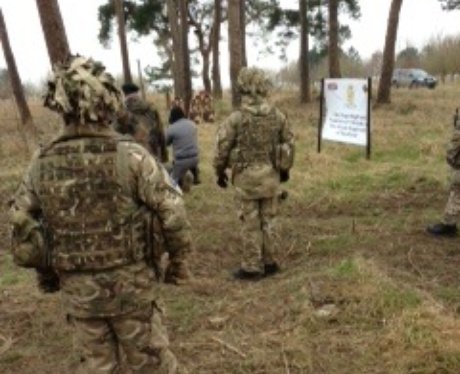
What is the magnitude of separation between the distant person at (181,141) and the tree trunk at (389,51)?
35.1 ft

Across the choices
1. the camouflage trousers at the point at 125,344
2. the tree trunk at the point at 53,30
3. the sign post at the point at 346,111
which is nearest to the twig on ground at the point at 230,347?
the camouflage trousers at the point at 125,344

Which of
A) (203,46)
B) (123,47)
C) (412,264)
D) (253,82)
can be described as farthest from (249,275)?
(203,46)

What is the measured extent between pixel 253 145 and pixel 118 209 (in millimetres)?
2904

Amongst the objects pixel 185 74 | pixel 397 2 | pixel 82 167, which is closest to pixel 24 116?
pixel 185 74

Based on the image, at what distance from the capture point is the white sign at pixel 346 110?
1145cm

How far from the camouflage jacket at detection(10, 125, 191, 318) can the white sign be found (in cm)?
874

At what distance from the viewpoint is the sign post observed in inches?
449

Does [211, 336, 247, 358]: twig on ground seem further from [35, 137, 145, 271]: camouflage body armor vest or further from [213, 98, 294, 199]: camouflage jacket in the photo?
[213, 98, 294, 199]: camouflage jacket

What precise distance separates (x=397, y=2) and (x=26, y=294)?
1469 cm

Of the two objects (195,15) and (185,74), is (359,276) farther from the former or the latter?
(195,15)

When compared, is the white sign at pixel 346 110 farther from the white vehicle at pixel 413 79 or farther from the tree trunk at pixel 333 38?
the white vehicle at pixel 413 79

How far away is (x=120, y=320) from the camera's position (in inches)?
128

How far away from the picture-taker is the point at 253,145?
5.82 meters

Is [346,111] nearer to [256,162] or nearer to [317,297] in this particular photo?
[256,162]
